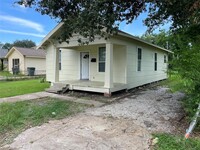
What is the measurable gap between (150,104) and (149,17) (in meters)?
3.87

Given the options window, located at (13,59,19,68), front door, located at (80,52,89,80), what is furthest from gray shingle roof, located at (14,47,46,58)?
front door, located at (80,52,89,80)

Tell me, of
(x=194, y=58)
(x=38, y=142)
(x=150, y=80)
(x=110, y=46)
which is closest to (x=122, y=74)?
(x=110, y=46)

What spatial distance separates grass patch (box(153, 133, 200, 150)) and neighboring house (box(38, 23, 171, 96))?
204 inches

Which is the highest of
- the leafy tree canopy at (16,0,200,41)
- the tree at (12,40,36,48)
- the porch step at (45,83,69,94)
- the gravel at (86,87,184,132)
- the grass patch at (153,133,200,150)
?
the tree at (12,40,36,48)

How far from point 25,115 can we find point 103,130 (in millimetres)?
2713

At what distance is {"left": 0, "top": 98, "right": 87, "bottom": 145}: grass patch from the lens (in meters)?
4.94

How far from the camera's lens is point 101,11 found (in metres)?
6.20

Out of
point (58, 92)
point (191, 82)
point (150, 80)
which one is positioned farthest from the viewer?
point (150, 80)

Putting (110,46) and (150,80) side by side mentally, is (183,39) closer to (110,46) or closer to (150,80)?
(110,46)

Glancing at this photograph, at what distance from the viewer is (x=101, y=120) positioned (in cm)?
565

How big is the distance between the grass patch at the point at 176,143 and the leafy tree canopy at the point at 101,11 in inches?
153

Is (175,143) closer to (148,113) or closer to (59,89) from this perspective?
(148,113)

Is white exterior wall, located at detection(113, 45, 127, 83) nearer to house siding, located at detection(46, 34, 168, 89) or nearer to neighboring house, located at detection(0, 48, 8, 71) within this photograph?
house siding, located at detection(46, 34, 168, 89)

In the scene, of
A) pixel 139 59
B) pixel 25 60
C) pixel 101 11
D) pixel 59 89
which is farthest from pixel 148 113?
pixel 25 60
